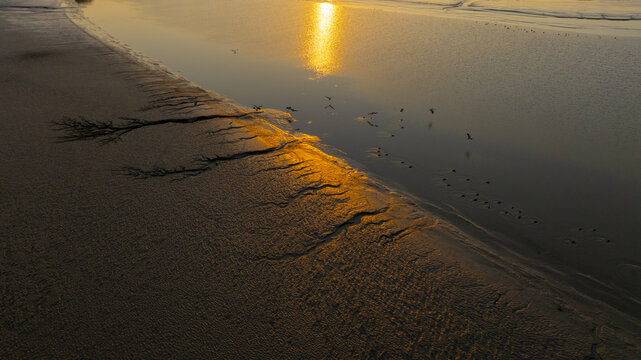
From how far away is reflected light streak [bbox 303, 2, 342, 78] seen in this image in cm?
1134

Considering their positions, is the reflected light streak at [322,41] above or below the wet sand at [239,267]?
above

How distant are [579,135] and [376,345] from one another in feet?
23.5

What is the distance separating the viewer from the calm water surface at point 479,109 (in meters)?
4.54

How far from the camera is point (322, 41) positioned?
14.5 m

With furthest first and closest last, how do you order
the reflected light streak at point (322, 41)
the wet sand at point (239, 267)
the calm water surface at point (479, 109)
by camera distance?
the reflected light streak at point (322, 41), the calm water surface at point (479, 109), the wet sand at point (239, 267)

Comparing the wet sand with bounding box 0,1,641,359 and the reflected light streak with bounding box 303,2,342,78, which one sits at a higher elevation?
the reflected light streak with bounding box 303,2,342,78

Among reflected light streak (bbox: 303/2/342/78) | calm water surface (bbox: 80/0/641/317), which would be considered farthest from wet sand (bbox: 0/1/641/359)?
reflected light streak (bbox: 303/2/342/78)

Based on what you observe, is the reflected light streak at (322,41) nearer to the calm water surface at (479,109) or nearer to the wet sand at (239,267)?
the calm water surface at (479,109)

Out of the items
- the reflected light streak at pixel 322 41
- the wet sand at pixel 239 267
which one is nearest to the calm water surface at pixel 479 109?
the reflected light streak at pixel 322 41

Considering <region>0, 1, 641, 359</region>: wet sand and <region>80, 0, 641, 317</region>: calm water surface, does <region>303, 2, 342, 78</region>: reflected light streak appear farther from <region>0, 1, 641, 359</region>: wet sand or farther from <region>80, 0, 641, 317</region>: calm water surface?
<region>0, 1, 641, 359</region>: wet sand

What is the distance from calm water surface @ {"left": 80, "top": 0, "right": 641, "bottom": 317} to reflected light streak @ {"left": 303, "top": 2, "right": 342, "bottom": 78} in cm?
12

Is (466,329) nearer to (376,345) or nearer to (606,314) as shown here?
(376,345)

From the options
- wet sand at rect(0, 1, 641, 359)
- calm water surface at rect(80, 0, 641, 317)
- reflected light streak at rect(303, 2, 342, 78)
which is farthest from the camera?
reflected light streak at rect(303, 2, 342, 78)

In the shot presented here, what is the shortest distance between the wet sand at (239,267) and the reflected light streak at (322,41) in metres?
6.37
